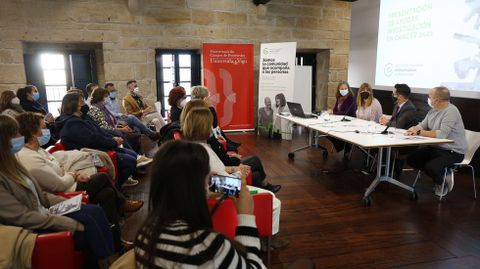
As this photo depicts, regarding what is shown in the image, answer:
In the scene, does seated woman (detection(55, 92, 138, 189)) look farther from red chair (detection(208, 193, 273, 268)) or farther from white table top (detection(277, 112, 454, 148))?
white table top (detection(277, 112, 454, 148))

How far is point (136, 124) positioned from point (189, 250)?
4983 millimetres

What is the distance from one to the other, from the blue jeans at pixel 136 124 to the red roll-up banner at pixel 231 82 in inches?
66.3

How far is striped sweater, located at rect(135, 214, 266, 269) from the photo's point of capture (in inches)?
37.0

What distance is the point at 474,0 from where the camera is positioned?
4.13 m

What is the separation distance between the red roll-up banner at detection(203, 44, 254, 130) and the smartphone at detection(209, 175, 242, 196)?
17.7ft

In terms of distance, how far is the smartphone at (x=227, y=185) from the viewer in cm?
150

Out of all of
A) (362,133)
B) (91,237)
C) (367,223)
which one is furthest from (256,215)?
(362,133)

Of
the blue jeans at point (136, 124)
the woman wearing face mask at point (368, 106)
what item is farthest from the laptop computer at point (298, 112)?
the blue jeans at point (136, 124)

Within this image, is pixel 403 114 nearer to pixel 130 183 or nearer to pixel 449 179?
pixel 449 179

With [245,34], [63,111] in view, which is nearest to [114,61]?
[245,34]

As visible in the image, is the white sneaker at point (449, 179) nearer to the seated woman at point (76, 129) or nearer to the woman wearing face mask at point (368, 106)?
the woman wearing face mask at point (368, 106)

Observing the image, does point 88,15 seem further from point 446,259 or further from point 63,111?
point 446,259

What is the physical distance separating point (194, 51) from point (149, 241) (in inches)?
262

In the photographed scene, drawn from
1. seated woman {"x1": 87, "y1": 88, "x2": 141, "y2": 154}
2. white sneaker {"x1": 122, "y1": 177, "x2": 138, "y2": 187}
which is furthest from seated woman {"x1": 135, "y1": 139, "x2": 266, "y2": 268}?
seated woman {"x1": 87, "y1": 88, "x2": 141, "y2": 154}
